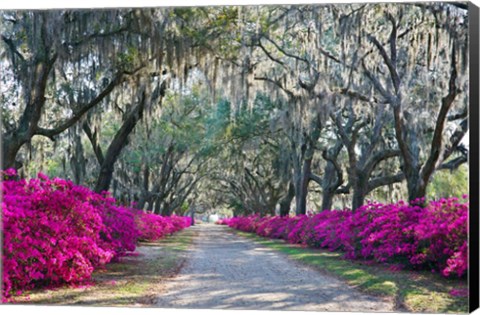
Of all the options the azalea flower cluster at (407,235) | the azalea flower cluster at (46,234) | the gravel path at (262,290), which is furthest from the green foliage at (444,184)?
the azalea flower cluster at (46,234)

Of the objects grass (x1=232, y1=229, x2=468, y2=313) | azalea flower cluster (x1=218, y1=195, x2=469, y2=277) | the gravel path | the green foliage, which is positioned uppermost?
the green foliage

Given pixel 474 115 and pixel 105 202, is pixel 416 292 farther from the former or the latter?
pixel 105 202

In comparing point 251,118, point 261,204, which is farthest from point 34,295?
point 261,204

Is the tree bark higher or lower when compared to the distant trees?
lower

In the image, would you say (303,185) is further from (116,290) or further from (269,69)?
(116,290)

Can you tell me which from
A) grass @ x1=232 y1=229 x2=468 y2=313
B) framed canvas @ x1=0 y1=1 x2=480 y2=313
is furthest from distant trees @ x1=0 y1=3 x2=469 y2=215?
grass @ x1=232 y1=229 x2=468 y2=313

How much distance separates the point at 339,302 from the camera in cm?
714

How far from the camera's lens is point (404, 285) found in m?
8.13

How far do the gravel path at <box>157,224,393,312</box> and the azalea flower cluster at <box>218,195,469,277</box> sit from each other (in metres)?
1.31

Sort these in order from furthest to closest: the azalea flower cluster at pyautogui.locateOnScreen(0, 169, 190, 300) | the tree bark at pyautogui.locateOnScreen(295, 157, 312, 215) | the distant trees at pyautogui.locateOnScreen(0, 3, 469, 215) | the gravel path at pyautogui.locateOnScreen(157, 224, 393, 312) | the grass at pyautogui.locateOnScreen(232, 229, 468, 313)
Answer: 1. the tree bark at pyautogui.locateOnScreen(295, 157, 312, 215)
2. the distant trees at pyautogui.locateOnScreen(0, 3, 469, 215)
3. the azalea flower cluster at pyautogui.locateOnScreen(0, 169, 190, 300)
4. the gravel path at pyautogui.locateOnScreen(157, 224, 393, 312)
5. the grass at pyautogui.locateOnScreen(232, 229, 468, 313)

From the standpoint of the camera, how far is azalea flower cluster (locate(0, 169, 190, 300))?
738 cm

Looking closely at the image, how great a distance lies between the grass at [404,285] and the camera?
22.2 ft

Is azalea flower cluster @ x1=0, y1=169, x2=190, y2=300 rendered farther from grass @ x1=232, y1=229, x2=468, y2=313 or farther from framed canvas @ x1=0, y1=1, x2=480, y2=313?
grass @ x1=232, y1=229, x2=468, y2=313

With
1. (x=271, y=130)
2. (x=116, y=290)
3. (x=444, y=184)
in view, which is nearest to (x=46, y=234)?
(x=116, y=290)
